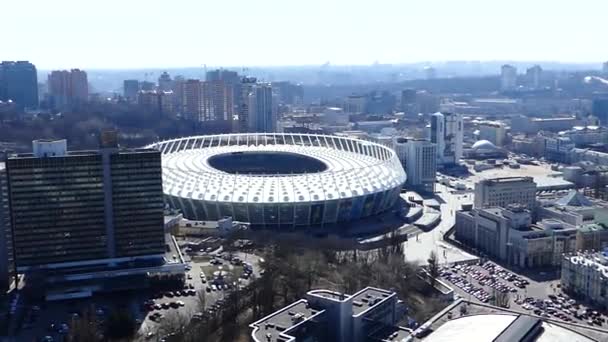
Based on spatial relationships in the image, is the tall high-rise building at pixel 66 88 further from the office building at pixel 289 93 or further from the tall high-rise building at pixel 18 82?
the office building at pixel 289 93

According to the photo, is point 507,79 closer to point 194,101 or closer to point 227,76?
point 227,76

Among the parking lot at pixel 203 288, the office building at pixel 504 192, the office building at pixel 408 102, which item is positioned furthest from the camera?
the office building at pixel 408 102

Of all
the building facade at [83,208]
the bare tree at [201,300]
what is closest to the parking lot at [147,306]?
the bare tree at [201,300]

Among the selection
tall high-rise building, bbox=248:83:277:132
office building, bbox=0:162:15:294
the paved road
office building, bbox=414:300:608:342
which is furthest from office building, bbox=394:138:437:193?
office building, bbox=414:300:608:342

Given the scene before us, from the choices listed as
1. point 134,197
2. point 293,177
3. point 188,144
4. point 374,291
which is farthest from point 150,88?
point 374,291

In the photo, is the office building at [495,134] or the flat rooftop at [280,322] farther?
the office building at [495,134]

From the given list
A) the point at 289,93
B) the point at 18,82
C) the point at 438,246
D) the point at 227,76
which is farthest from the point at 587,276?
the point at 289,93

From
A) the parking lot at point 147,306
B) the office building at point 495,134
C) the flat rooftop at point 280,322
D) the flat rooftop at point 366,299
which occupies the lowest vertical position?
the parking lot at point 147,306
